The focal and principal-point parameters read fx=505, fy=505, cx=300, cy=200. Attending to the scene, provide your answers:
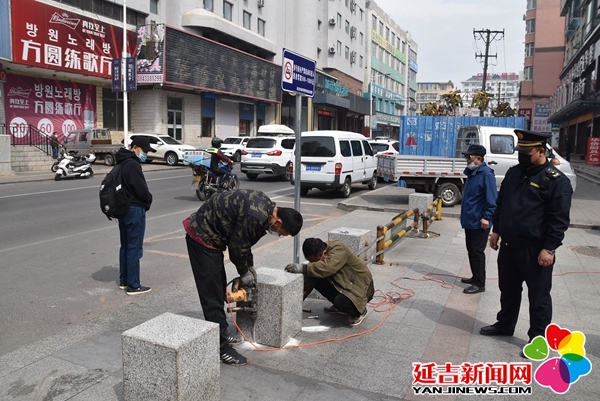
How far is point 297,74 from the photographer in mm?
5238

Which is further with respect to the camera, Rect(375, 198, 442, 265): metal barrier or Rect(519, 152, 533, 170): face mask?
Rect(375, 198, 442, 265): metal barrier

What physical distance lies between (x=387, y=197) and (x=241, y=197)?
11.8 m

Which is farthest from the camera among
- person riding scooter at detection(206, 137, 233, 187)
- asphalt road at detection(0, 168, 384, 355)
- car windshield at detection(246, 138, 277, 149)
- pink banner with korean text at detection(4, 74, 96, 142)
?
pink banner with korean text at detection(4, 74, 96, 142)

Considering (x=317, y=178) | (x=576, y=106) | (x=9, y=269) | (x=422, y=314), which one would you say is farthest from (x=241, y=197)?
(x=576, y=106)

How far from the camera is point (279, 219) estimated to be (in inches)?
148

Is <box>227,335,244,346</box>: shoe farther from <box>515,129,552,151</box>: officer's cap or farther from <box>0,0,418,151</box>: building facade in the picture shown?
<box>0,0,418,151</box>: building facade

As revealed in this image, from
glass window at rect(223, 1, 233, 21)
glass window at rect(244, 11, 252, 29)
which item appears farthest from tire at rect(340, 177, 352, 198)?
glass window at rect(244, 11, 252, 29)

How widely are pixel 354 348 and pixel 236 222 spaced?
1637 millimetres

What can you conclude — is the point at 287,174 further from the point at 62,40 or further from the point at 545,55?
the point at 545,55

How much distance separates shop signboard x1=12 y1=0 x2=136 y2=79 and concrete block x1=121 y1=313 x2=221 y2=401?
21.7 metres

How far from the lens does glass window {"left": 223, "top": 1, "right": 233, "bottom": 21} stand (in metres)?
34.6

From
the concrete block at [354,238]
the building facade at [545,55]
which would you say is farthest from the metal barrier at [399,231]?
the building facade at [545,55]

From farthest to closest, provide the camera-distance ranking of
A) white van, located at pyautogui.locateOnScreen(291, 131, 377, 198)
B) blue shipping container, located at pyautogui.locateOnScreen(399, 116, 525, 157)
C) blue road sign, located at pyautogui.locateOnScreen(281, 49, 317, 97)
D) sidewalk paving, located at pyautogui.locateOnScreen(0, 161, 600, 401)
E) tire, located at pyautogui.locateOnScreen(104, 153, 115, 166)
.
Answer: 1. tire, located at pyautogui.locateOnScreen(104, 153, 115, 166)
2. blue shipping container, located at pyautogui.locateOnScreen(399, 116, 525, 157)
3. white van, located at pyautogui.locateOnScreen(291, 131, 377, 198)
4. blue road sign, located at pyautogui.locateOnScreen(281, 49, 317, 97)
5. sidewalk paving, located at pyautogui.locateOnScreen(0, 161, 600, 401)

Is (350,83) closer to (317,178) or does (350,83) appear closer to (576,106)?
(576,106)
